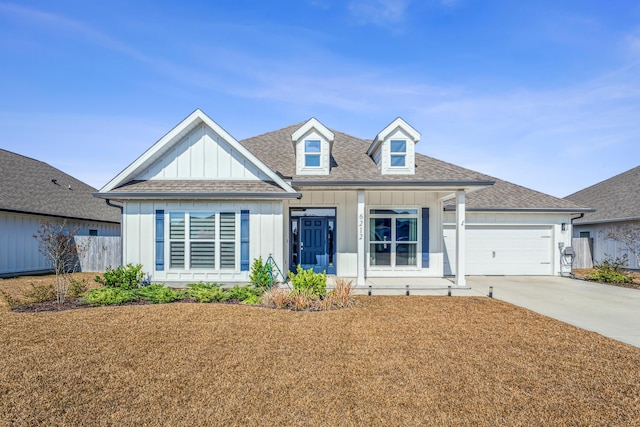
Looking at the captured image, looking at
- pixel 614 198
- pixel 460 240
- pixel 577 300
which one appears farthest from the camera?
pixel 614 198

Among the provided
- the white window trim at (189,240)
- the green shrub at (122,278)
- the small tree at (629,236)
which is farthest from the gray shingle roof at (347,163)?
the small tree at (629,236)

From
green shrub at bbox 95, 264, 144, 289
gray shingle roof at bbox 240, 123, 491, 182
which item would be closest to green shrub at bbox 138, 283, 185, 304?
green shrub at bbox 95, 264, 144, 289

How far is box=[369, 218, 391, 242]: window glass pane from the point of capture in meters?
12.7

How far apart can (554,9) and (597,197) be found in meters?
15.2

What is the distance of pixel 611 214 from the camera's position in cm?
1688

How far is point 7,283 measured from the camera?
1162cm

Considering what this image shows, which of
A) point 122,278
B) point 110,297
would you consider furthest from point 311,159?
point 110,297

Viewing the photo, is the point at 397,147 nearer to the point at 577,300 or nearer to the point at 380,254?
the point at 380,254

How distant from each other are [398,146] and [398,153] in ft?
0.89

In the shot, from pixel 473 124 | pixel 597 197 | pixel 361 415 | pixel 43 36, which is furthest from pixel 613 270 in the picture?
pixel 43 36

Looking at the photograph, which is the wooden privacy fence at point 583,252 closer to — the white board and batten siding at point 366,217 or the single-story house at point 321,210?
the single-story house at point 321,210

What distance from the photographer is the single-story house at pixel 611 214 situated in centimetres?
1600

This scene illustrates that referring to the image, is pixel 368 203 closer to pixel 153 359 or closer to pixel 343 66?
pixel 343 66

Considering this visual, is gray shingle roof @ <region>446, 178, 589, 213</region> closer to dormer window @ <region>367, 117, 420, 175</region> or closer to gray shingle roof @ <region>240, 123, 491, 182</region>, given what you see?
gray shingle roof @ <region>240, 123, 491, 182</region>
